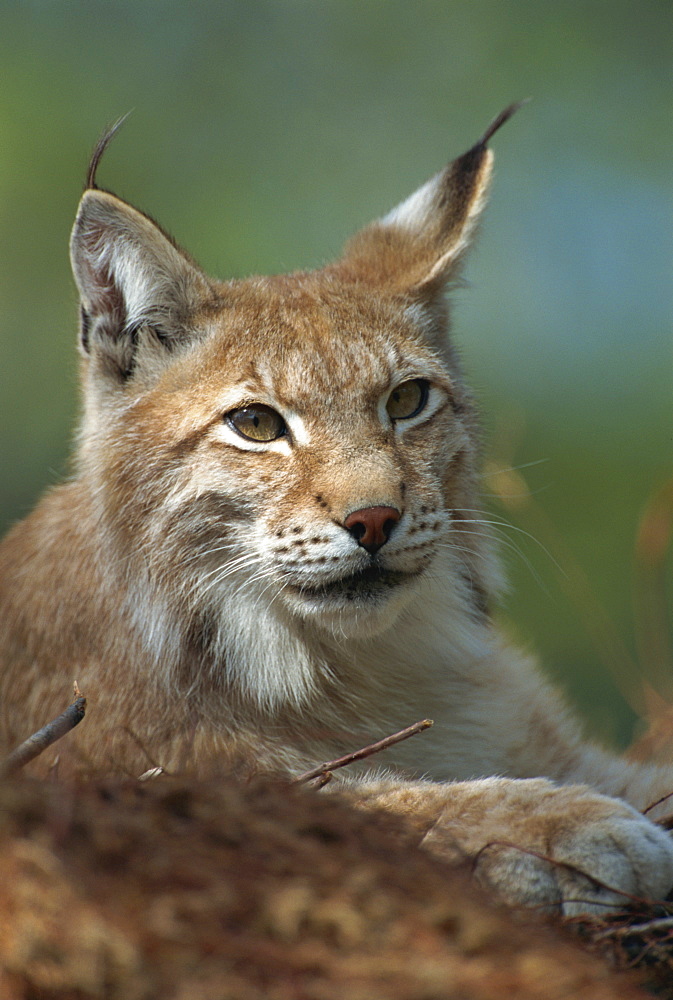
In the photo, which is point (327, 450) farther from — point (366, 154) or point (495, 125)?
point (366, 154)

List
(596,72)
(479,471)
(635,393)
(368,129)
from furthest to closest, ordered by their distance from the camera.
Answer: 1. (596,72)
2. (368,129)
3. (635,393)
4. (479,471)

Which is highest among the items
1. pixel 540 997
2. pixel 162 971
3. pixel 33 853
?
pixel 33 853

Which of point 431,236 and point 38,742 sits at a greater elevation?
point 431,236

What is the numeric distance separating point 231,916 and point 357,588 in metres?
1.48

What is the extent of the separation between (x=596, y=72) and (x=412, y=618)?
14413 mm

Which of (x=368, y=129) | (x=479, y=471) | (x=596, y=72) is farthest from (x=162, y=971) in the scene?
(x=596, y=72)

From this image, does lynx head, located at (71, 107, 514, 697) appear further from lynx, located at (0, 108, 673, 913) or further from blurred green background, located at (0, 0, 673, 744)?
blurred green background, located at (0, 0, 673, 744)

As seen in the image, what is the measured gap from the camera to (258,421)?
3.09 metres

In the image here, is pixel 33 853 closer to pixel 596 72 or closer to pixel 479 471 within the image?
pixel 479 471

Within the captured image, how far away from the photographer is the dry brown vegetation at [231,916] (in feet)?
4.31

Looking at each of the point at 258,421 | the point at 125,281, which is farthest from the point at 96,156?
the point at 258,421

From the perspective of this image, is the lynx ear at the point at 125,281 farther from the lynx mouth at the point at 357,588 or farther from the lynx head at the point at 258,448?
the lynx mouth at the point at 357,588

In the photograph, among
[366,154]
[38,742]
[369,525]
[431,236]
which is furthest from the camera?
[366,154]

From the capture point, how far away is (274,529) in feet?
9.30
